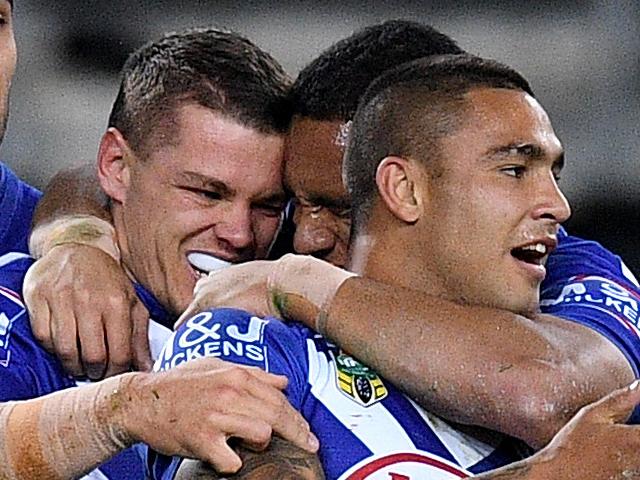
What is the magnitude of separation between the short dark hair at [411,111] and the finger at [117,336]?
0.28m

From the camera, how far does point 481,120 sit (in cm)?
160

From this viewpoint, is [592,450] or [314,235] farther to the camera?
[314,235]

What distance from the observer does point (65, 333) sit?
→ 66.1 inches

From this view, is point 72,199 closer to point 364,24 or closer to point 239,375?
point 239,375

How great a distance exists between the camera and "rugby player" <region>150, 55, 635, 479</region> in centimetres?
150

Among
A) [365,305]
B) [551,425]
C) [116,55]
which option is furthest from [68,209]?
[116,55]

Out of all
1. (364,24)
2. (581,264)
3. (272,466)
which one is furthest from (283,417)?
(364,24)

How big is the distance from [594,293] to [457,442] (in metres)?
0.28

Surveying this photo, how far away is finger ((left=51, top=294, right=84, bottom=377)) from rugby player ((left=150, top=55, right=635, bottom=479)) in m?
0.18

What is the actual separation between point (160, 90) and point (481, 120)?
1.59 feet

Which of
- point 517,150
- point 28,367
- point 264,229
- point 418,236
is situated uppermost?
point 517,150

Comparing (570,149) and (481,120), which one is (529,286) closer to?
(481,120)

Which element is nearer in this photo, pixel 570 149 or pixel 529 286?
pixel 529 286

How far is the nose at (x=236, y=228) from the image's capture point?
1.83 metres
